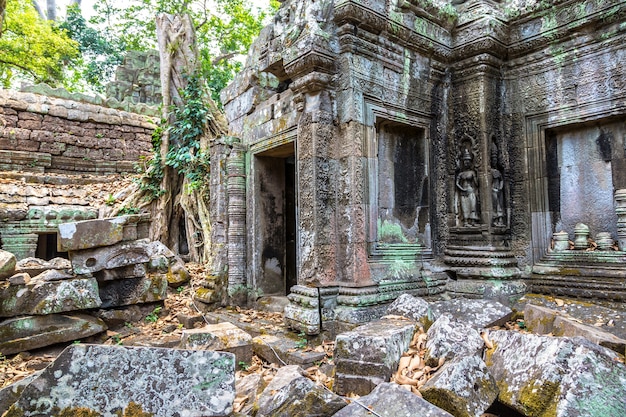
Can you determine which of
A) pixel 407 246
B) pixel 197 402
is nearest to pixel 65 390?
pixel 197 402

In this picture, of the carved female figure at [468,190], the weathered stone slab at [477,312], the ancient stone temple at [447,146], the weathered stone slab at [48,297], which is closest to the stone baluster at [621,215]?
the ancient stone temple at [447,146]

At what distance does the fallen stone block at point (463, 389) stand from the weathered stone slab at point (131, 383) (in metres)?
1.19

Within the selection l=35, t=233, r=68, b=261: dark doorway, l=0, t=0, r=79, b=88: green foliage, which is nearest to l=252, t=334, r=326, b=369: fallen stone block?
l=35, t=233, r=68, b=261: dark doorway

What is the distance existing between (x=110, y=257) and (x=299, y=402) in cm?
391

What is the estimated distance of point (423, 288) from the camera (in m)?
5.30

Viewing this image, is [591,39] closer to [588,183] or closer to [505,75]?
[505,75]

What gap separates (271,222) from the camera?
6609 mm

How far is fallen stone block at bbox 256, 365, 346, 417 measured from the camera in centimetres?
240

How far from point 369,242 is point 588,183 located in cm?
290

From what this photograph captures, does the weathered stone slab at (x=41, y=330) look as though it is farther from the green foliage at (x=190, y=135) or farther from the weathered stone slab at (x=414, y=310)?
the green foliage at (x=190, y=135)

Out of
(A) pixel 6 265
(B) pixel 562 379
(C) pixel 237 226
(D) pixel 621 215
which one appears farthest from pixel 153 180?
(B) pixel 562 379

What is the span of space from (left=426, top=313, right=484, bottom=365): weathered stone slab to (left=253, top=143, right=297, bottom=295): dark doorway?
3627 millimetres

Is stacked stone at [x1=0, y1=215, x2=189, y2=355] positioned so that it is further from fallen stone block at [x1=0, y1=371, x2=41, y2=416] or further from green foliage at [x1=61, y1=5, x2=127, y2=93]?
green foliage at [x1=61, y1=5, x2=127, y2=93]

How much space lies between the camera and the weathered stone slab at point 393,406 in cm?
222
